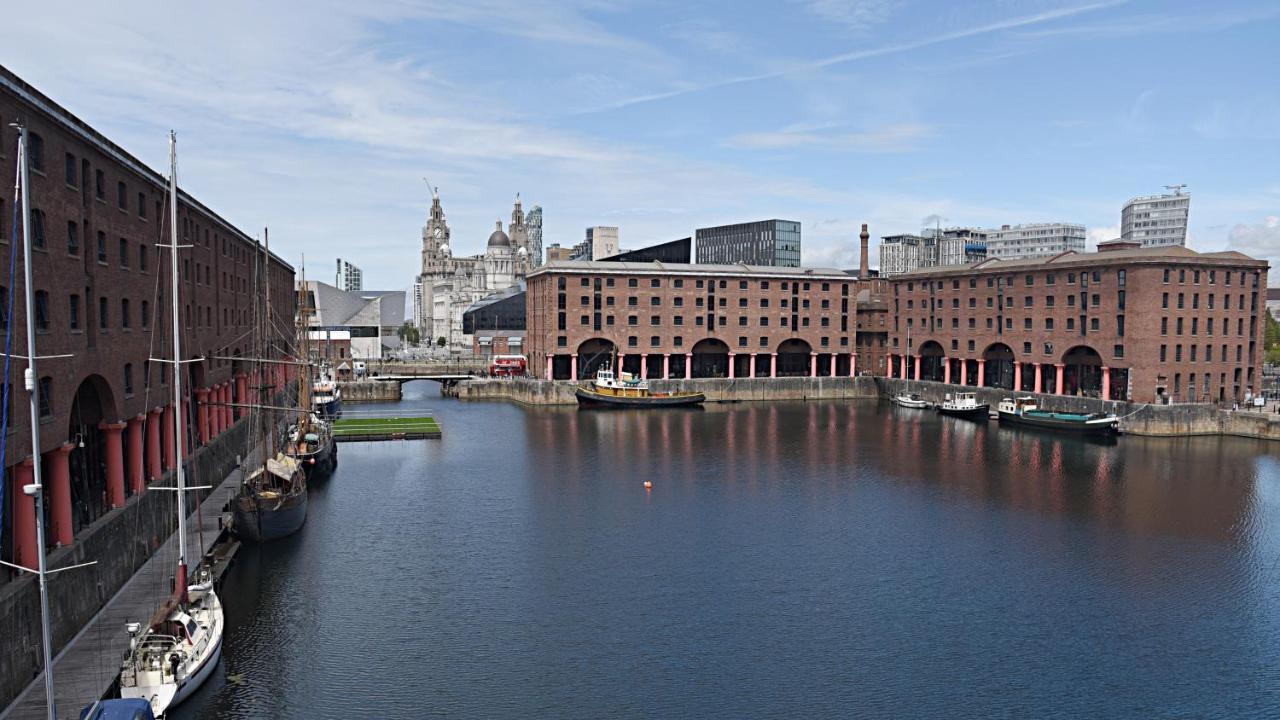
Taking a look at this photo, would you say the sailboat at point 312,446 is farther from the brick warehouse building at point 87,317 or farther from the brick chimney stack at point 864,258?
the brick chimney stack at point 864,258

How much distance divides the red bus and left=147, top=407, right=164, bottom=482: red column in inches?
2935

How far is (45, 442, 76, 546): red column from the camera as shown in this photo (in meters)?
23.8

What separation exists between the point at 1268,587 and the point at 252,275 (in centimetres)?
6120

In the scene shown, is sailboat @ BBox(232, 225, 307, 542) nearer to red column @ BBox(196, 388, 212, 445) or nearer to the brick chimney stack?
red column @ BBox(196, 388, 212, 445)

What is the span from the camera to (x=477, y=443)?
65250mm

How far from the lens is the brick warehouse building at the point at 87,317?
71.6ft

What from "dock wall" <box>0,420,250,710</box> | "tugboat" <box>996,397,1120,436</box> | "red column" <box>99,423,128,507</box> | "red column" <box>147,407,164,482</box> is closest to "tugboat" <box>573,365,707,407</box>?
"tugboat" <box>996,397,1120,436</box>

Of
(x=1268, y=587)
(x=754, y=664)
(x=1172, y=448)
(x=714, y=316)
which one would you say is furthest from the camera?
(x=714, y=316)

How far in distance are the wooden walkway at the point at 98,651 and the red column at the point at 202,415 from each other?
13.7 metres

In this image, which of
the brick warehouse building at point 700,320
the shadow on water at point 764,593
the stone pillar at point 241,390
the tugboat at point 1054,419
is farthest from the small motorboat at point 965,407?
the stone pillar at point 241,390

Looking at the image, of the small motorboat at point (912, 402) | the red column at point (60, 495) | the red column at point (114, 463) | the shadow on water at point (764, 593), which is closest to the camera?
the red column at point (60, 495)

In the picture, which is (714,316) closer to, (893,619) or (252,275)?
(252,275)

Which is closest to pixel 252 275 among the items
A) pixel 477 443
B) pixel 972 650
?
pixel 477 443

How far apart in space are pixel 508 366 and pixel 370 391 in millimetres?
17037
